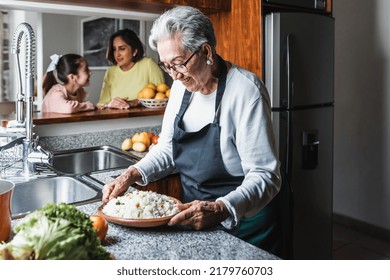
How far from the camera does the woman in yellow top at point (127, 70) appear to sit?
296 centimetres

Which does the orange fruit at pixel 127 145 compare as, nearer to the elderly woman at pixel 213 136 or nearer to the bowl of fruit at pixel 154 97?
the bowl of fruit at pixel 154 97

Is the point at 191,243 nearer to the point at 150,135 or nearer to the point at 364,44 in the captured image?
the point at 150,135

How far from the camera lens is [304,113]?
2.42 metres

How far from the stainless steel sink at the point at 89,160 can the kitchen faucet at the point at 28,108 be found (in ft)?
1.00

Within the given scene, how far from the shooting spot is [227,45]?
2477 millimetres

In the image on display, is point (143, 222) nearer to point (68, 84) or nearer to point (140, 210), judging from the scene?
point (140, 210)

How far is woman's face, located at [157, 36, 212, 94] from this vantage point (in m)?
1.33

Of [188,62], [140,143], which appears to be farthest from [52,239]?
[140,143]

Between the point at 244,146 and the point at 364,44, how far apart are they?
7.37ft

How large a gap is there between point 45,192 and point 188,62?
797 mm

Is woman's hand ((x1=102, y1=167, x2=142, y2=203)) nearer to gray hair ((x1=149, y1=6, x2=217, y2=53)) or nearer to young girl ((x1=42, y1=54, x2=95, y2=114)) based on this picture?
gray hair ((x1=149, y1=6, x2=217, y2=53))

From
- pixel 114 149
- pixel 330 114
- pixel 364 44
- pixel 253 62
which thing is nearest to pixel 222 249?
pixel 114 149

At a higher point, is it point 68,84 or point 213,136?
point 68,84
